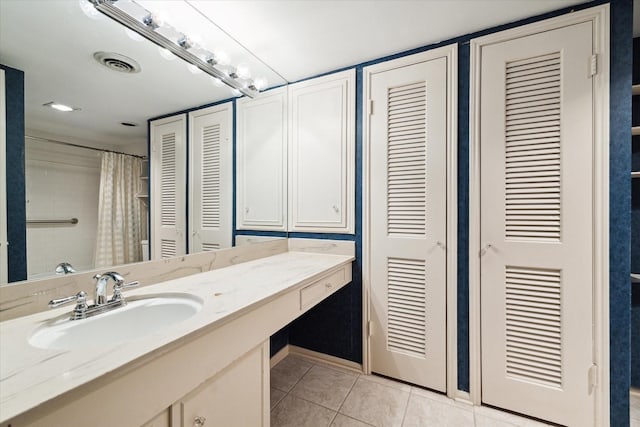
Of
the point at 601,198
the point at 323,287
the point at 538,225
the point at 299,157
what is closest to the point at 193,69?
the point at 299,157

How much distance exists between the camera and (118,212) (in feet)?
3.58

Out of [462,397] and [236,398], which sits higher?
[236,398]

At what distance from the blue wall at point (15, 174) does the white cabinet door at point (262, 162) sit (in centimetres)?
98

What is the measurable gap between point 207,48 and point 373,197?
1.33m

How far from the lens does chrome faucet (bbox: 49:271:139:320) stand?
89cm

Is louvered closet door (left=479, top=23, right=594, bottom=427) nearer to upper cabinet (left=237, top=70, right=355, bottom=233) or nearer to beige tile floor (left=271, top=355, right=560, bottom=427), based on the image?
beige tile floor (left=271, top=355, right=560, bottom=427)

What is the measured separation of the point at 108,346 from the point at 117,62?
112cm

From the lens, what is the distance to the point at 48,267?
3.05ft

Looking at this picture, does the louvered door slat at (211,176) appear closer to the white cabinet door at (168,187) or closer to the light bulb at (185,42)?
the white cabinet door at (168,187)

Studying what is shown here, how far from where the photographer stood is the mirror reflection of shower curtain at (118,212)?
1.05m

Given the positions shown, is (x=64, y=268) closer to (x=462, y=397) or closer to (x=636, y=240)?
(x=462, y=397)

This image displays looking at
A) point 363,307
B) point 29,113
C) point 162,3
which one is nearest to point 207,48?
point 162,3

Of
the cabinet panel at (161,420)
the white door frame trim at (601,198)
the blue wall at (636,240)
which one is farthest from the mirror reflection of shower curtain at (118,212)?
the blue wall at (636,240)

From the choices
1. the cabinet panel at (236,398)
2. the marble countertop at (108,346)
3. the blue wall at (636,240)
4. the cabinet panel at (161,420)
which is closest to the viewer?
the marble countertop at (108,346)
